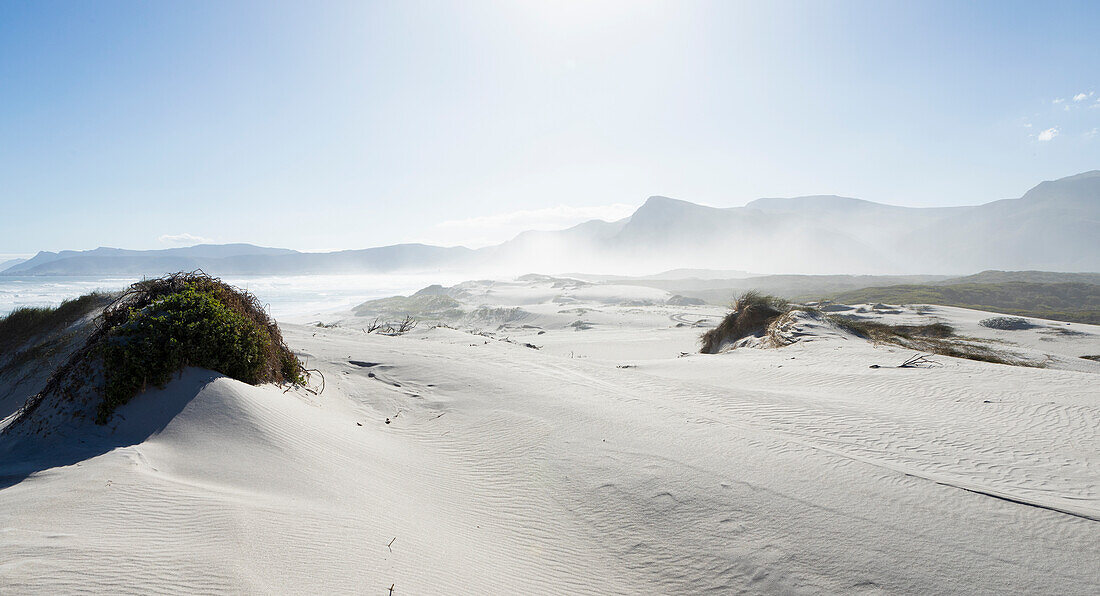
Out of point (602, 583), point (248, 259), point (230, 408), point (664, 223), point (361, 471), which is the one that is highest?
point (664, 223)

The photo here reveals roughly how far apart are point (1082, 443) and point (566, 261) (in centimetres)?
13768

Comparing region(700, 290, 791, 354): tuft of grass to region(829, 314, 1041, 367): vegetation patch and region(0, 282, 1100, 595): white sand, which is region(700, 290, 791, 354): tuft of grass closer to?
region(829, 314, 1041, 367): vegetation patch

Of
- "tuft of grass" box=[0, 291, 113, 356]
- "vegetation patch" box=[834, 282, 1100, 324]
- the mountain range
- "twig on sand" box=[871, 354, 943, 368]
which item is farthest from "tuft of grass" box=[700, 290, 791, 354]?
the mountain range

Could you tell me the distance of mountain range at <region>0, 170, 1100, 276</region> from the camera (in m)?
98.4

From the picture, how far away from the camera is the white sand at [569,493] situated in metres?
2.37

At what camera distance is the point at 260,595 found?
2.02 meters

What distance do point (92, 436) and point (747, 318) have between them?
1371 cm

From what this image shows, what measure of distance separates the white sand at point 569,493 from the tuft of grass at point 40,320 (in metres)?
6.75

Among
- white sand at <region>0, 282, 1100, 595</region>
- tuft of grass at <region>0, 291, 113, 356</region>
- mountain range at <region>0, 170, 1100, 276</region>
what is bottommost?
white sand at <region>0, 282, 1100, 595</region>

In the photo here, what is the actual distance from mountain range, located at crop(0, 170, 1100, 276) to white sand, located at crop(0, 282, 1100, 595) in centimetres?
11378

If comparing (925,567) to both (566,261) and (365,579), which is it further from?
(566,261)

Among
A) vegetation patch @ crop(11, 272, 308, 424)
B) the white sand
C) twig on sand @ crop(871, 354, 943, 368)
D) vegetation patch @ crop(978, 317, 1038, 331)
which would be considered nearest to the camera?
the white sand

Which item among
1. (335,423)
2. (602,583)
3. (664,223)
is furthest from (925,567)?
(664,223)

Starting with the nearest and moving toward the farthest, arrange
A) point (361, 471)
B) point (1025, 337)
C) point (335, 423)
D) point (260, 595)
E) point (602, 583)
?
point (260, 595)
point (602, 583)
point (361, 471)
point (335, 423)
point (1025, 337)
